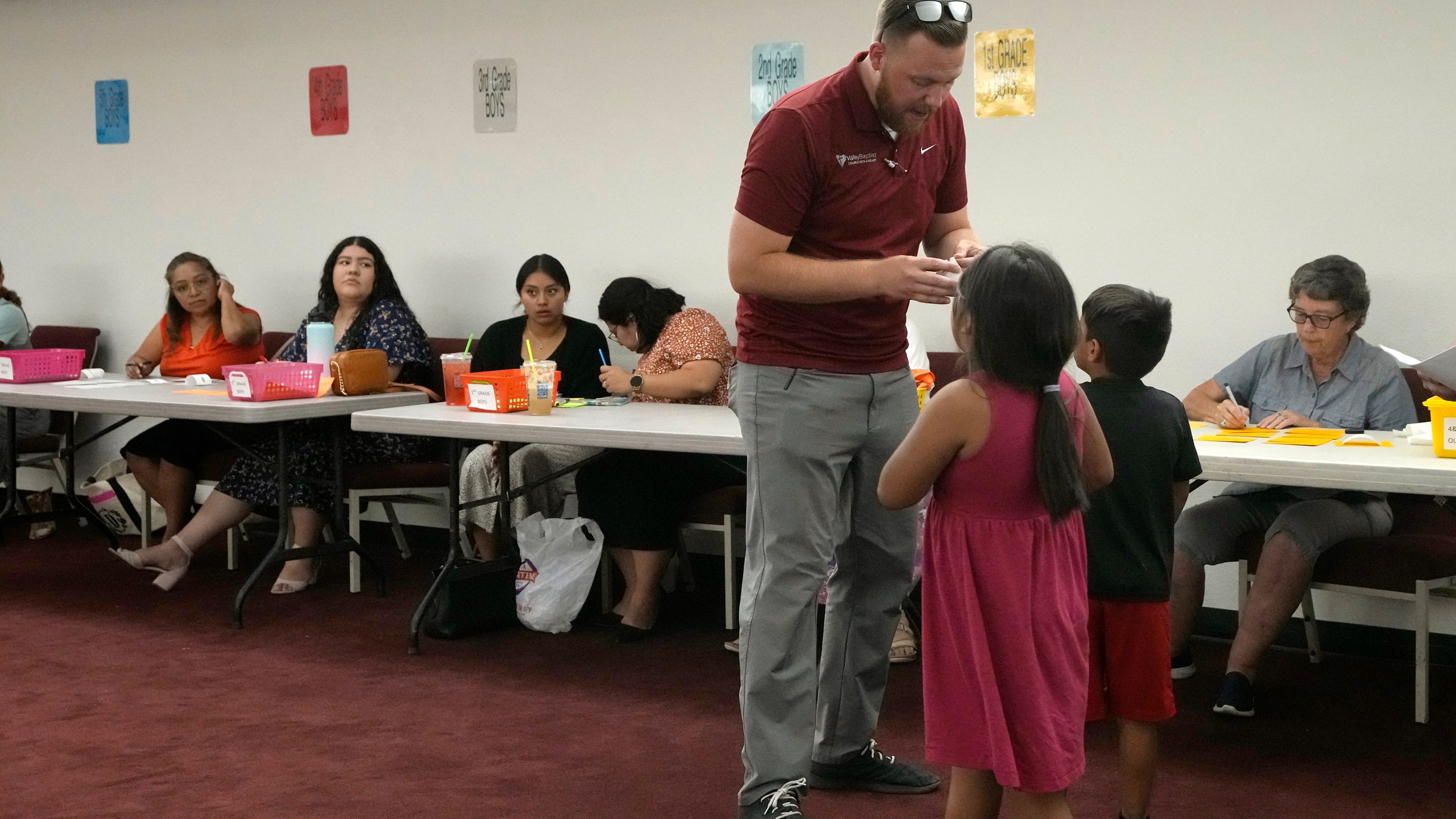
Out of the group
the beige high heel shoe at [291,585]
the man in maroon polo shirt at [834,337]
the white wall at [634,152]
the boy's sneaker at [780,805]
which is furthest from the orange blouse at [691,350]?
the boy's sneaker at [780,805]

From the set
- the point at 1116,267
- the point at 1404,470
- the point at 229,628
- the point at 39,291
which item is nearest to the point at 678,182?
the point at 1116,267

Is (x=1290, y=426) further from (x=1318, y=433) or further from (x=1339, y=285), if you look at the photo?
(x=1339, y=285)

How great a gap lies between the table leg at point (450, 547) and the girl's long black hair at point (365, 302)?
1.02m

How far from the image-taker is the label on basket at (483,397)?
351 cm

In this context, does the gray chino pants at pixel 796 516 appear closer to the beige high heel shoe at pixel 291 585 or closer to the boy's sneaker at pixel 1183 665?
the boy's sneaker at pixel 1183 665

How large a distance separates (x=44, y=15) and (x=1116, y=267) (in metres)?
4.92

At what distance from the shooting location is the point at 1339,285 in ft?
10.9

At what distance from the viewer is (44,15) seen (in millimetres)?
6078

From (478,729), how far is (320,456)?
1651mm

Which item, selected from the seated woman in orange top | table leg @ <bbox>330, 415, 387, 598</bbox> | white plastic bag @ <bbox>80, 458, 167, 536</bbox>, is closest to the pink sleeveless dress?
table leg @ <bbox>330, 415, 387, 598</bbox>

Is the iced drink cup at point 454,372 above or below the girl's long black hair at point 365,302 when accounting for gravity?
below

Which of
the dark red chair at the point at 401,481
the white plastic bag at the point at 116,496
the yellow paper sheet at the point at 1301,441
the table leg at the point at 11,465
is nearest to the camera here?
the yellow paper sheet at the point at 1301,441

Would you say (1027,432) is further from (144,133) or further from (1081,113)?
(144,133)

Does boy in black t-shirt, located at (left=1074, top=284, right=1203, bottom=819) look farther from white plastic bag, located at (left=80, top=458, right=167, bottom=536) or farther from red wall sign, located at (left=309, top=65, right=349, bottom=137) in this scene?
white plastic bag, located at (left=80, top=458, right=167, bottom=536)
